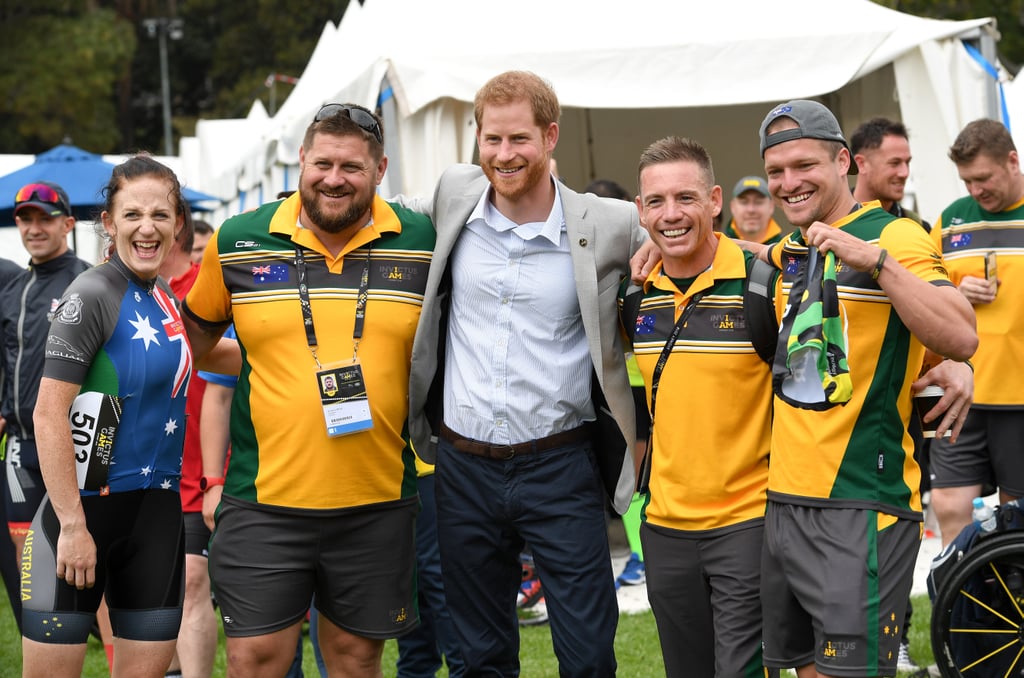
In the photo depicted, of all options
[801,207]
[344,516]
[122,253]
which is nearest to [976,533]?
[801,207]

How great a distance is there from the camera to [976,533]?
202 inches

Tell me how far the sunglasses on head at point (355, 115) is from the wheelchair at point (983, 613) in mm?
2869

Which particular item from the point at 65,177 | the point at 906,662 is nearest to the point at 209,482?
the point at 906,662

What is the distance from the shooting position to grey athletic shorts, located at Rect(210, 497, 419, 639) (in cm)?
405

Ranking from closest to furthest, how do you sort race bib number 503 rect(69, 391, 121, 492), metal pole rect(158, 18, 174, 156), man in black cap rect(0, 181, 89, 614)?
race bib number 503 rect(69, 391, 121, 492) < man in black cap rect(0, 181, 89, 614) < metal pole rect(158, 18, 174, 156)

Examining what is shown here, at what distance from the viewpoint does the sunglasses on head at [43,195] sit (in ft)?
20.5

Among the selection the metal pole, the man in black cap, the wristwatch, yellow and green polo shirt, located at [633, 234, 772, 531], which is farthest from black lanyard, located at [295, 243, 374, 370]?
the metal pole

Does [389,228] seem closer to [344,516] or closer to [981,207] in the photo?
[344,516]

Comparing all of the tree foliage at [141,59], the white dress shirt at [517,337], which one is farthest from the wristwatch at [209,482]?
the tree foliage at [141,59]

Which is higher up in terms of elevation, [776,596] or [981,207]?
[981,207]

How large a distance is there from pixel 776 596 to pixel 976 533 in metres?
1.88

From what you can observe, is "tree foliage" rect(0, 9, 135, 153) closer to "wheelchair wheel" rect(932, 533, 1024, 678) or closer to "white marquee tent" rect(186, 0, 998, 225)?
"white marquee tent" rect(186, 0, 998, 225)

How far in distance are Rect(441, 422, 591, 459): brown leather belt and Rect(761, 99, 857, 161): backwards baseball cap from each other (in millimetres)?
1151

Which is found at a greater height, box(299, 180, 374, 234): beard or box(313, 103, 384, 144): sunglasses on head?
box(313, 103, 384, 144): sunglasses on head
